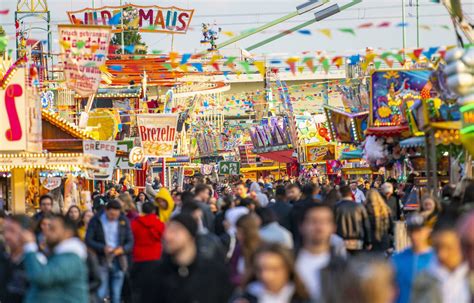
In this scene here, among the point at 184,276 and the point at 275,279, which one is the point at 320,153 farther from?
the point at 275,279

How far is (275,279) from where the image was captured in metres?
6.74

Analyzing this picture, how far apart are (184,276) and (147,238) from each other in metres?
6.14

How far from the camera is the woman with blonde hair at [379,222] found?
14797 millimetres

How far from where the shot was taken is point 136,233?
14008mm

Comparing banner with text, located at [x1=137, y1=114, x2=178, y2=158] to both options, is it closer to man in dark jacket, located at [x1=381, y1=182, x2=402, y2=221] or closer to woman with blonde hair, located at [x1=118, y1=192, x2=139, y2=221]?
man in dark jacket, located at [x1=381, y1=182, x2=402, y2=221]

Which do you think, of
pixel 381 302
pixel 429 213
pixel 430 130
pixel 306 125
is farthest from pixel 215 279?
pixel 306 125

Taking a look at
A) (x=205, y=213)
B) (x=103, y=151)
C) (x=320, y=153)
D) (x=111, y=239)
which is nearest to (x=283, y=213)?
(x=205, y=213)

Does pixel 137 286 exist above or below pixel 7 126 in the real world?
below

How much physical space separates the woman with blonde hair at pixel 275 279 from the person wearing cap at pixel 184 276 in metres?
0.72

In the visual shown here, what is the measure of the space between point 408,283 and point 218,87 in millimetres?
49593

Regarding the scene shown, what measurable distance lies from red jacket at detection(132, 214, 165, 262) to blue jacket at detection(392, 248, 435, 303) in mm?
5606

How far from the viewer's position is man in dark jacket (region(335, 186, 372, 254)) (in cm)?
1412

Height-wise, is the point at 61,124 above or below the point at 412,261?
above

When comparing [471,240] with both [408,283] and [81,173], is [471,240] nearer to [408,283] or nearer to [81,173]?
[408,283]
